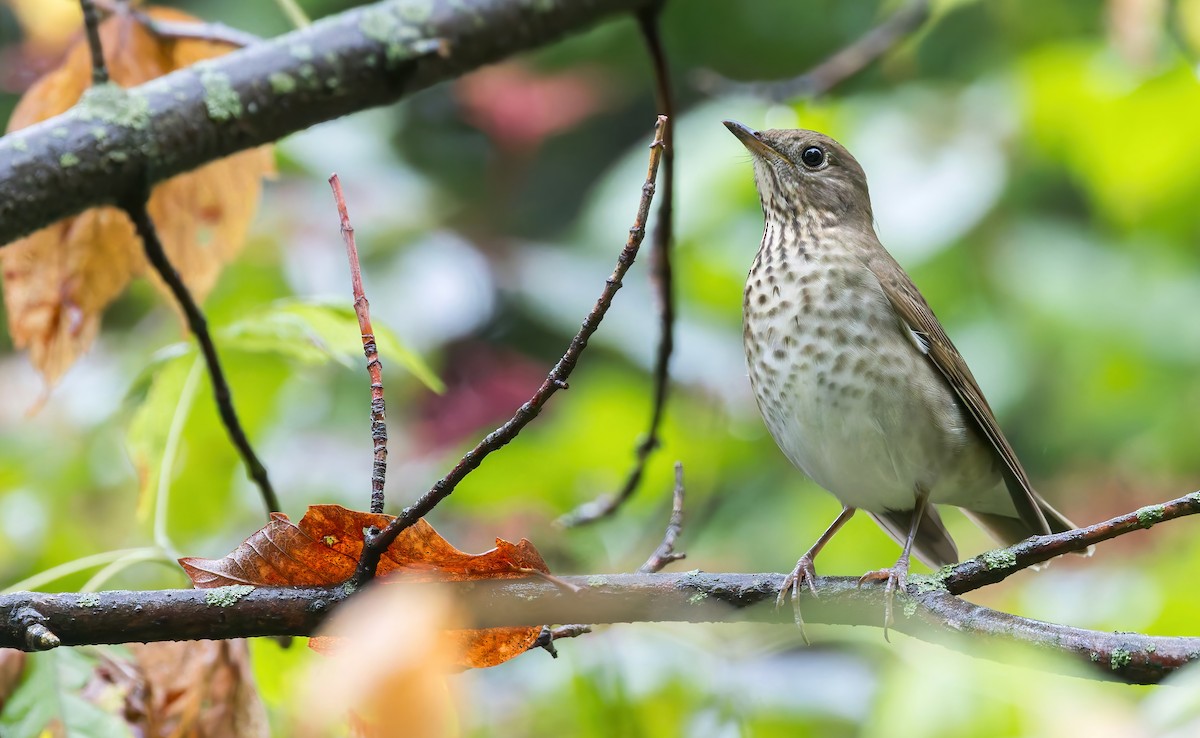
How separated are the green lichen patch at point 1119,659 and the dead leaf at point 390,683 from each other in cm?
94

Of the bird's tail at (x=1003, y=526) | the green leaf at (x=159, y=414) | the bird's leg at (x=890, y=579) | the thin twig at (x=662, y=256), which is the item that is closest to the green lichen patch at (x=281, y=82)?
the green leaf at (x=159, y=414)

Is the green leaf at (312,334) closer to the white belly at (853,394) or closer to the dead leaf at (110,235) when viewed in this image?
the dead leaf at (110,235)

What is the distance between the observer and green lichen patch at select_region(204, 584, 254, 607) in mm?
1619

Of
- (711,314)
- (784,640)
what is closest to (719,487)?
(711,314)

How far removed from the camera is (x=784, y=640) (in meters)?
2.73

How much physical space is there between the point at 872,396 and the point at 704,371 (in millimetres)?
1036

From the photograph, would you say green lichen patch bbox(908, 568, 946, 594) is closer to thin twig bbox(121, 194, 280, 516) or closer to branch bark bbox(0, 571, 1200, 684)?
branch bark bbox(0, 571, 1200, 684)

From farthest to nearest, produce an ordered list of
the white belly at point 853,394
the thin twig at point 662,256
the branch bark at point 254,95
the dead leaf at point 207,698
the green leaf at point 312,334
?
the white belly at point 853,394, the thin twig at point 662,256, the green leaf at point 312,334, the branch bark at point 254,95, the dead leaf at point 207,698

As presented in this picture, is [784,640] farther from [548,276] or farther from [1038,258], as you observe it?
[548,276]

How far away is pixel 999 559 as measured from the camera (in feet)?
5.66

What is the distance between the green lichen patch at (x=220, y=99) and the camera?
2209 millimetres

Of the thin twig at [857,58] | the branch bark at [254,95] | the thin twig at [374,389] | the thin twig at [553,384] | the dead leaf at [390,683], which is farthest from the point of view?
the thin twig at [857,58]

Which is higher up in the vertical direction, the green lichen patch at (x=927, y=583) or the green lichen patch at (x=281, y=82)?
the green lichen patch at (x=281, y=82)

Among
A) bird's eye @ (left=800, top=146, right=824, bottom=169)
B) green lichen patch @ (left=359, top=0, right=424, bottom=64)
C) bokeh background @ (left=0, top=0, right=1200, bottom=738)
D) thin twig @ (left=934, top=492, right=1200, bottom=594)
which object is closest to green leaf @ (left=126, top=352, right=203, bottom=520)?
bokeh background @ (left=0, top=0, right=1200, bottom=738)
